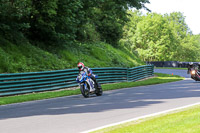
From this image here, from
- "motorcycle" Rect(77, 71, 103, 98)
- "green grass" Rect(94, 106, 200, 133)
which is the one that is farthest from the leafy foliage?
"green grass" Rect(94, 106, 200, 133)

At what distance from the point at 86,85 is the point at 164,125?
851 centimetres

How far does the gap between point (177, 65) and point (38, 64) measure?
5309cm

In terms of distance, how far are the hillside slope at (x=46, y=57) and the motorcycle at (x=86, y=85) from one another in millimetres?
6338

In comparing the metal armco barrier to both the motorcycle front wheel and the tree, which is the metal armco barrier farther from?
the tree

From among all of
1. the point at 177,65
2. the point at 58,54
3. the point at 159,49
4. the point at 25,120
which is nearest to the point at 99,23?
the point at 58,54

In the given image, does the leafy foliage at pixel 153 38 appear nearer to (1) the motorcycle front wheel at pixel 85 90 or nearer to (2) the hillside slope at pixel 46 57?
(2) the hillside slope at pixel 46 57

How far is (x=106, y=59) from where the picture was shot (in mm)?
33312

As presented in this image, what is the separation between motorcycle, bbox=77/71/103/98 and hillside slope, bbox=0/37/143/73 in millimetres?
6338

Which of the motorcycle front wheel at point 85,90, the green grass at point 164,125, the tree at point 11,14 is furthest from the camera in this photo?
the tree at point 11,14

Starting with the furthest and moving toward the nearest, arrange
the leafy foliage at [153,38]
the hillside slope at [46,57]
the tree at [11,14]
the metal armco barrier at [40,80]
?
the leafy foliage at [153,38], the hillside slope at [46,57], the tree at [11,14], the metal armco barrier at [40,80]

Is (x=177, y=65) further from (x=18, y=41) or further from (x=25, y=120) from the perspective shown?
(x=25, y=120)

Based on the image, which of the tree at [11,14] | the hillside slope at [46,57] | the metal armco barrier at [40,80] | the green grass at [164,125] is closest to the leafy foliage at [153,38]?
the hillside slope at [46,57]

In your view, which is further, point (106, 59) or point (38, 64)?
point (106, 59)

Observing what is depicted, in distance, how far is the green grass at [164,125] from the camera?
6789 millimetres
